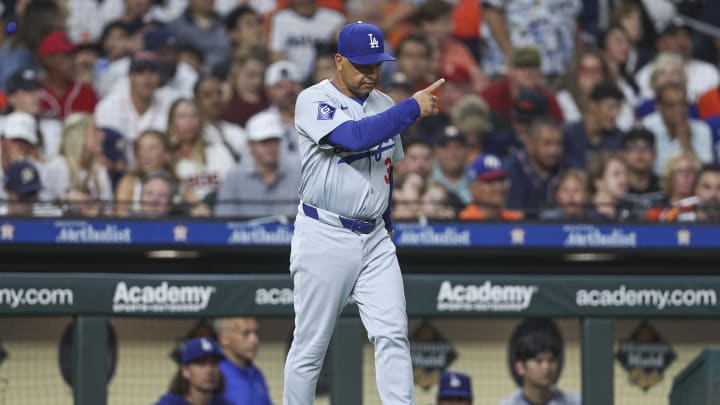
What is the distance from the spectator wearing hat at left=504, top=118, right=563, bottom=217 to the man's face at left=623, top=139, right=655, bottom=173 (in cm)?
45

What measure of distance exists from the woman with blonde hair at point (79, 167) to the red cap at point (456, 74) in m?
2.52

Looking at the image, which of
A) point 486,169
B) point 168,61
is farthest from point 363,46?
point 168,61

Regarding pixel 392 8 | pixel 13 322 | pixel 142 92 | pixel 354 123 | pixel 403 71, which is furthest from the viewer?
pixel 392 8

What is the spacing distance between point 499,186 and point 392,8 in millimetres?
2570

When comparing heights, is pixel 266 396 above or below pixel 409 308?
below

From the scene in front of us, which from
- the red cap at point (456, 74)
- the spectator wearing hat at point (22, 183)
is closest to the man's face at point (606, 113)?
the red cap at point (456, 74)

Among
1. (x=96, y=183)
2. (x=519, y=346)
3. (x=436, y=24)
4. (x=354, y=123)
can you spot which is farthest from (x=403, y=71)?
(x=354, y=123)

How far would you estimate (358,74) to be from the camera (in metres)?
4.91

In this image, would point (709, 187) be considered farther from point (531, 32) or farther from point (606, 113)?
point (531, 32)

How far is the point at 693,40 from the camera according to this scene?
35.5 ft

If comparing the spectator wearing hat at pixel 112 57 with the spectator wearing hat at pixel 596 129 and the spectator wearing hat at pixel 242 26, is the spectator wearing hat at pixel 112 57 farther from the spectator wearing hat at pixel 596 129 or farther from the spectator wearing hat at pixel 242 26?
the spectator wearing hat at pixel 596 129

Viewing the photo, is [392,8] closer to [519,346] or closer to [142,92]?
[142,92]

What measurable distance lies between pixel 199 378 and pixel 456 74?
14.1ft

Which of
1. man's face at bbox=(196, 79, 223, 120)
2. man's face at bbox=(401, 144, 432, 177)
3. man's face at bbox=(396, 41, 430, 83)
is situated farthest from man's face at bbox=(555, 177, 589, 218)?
man's face at bbox=(196, 79, 223, 120)
